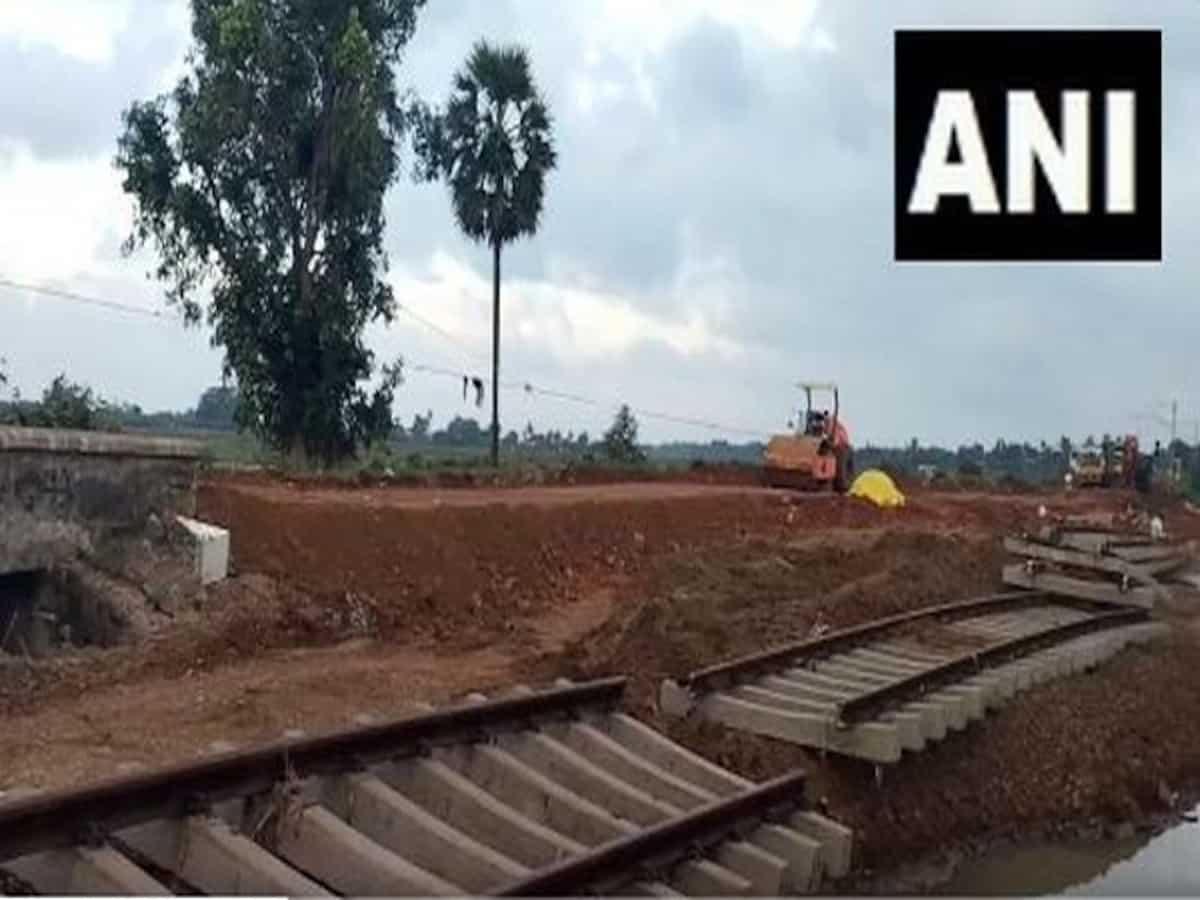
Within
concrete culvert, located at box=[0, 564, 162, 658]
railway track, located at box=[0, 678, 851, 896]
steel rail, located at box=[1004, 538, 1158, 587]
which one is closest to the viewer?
railway track, located at box=[0, 678, 851, 896]

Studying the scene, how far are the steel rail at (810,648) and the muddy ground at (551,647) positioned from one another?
445 millimetres

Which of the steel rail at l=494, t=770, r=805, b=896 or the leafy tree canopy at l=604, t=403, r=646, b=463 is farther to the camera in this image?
the leafy tree canopy at l=604, t=403, r=646, b=463

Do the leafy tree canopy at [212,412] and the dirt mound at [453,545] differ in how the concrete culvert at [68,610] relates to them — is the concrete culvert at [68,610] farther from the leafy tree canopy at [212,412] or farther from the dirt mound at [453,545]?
the leafy tree canopy at [212,412]

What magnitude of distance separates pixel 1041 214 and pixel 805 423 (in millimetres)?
23935

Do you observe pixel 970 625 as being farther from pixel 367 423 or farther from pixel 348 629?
pixel 367 423

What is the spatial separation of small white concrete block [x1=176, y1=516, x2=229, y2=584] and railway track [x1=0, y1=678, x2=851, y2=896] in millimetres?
4888

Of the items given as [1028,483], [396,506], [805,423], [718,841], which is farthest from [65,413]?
[1028,483]

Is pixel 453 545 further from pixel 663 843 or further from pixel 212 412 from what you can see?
pixel 212 412

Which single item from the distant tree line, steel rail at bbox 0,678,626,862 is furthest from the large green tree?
steel rail at bbox 0,678,626,862

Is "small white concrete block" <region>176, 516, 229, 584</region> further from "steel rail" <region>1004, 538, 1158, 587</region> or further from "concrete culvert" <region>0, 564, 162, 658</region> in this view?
"steel rail" <region>1004, 538, 1158, 587</region>

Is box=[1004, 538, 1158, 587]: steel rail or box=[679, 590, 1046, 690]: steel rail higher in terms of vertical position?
box=[1004, 538, 1158, 587]: steel rail

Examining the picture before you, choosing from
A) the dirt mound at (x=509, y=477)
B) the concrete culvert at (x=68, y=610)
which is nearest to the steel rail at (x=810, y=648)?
the concrete culvert at (x=68, y=610)

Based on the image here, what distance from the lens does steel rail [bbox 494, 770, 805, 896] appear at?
20.4 feet

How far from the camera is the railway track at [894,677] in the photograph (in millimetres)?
9945
